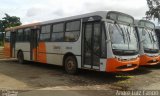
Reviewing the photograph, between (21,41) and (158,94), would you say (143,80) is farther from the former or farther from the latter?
(21,41)

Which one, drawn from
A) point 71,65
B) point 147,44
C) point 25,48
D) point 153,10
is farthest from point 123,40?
point 153,10

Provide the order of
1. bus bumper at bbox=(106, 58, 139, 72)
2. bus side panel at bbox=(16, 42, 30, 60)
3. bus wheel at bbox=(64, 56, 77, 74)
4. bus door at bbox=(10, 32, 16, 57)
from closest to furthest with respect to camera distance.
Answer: bus bumper at bbox=(106, 58, 139, 72), bus wheel at bbox=(64, 56, 77, 74), bus side panel at bbox=(16, 42, 30, 60), bus door at bbox=(10, 32, 16, 57)

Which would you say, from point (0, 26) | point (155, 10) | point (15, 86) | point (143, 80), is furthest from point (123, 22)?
point (0, 26)

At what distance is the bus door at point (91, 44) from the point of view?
1050 centimetres

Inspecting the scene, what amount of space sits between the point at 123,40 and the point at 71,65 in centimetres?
287

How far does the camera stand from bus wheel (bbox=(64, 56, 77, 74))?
1180 centimetres

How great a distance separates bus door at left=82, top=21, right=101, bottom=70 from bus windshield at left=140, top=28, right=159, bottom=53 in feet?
11.6

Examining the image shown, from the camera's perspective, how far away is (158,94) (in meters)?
8.15

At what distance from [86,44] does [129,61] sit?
79.3 inches

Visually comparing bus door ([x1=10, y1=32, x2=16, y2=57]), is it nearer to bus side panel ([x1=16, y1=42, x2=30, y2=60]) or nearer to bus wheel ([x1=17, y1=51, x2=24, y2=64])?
bus wheel ([x1=17, y1=51, x2=24, y2=64])

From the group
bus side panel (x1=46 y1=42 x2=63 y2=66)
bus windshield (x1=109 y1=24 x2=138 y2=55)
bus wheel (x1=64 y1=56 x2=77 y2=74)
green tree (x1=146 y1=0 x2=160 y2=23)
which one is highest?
green tree (x1=146 y1=0 x2=160 y2=23)

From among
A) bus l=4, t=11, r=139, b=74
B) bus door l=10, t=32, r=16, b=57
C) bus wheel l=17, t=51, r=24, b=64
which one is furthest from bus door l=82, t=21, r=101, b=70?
bus door l=10, t=32, r=16, b=57

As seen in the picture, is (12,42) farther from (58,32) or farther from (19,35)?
(58,32)

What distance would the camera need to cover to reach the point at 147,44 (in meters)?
13.2
